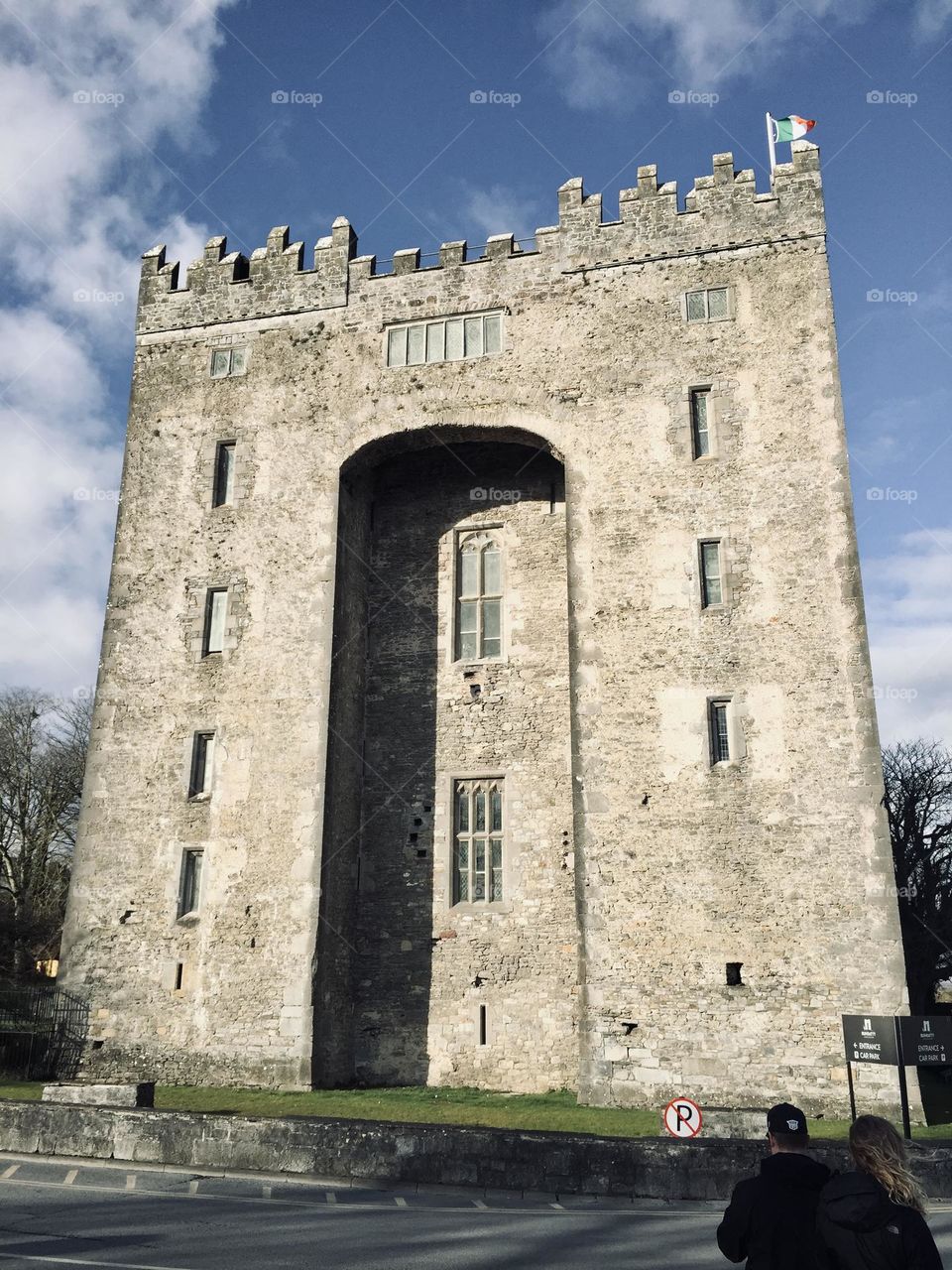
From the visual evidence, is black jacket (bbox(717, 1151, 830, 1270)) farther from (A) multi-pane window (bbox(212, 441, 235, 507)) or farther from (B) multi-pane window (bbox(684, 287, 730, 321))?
(A) multi-pane window (bbox(212, 441, 235, 507))

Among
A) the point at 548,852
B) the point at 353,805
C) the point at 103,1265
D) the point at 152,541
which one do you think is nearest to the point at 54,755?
the point at 152,541

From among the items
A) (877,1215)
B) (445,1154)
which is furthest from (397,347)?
(877,1215)

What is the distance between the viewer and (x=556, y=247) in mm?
22406

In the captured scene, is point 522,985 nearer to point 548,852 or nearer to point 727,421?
point 548,852

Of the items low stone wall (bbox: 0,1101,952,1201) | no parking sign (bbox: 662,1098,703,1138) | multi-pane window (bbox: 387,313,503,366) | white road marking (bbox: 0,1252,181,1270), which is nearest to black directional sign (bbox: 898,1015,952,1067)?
low stone wall (bbox: 0,1101,952,1201)

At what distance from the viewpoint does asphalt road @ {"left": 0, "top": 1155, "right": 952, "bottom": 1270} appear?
746 cm

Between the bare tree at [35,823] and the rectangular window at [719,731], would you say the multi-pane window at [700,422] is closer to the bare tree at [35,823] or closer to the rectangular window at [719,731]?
the rectangular window at [719,731]

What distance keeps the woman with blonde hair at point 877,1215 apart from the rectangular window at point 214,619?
18.7 m

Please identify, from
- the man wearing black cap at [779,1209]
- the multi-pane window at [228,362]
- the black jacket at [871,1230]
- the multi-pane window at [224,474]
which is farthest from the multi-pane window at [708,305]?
the black jacket at [871,1230]

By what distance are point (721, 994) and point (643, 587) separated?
7.39 m

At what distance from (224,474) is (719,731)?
479 inches

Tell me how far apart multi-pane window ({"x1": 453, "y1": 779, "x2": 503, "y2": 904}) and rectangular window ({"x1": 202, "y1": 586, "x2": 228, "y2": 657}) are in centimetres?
586

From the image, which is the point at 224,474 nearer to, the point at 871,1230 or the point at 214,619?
the point at 214,619

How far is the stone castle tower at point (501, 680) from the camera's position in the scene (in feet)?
57.9
